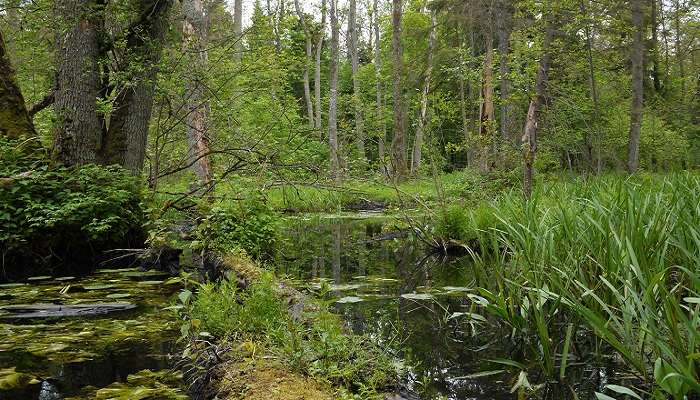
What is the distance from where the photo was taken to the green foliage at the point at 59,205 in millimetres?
6203

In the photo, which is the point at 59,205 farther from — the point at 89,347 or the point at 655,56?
the point at 655,56

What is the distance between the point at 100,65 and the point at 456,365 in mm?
6670

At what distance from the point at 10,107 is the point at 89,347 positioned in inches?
196

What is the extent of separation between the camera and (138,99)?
7926 mm

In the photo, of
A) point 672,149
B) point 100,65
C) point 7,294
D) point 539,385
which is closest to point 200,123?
point 100,65

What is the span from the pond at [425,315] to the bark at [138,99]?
2647 millimetres

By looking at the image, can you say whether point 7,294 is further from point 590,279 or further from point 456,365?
point 590,279

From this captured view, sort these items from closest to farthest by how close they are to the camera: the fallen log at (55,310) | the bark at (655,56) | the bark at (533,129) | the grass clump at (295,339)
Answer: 1. the grass clump at (295,339)
2. the fallen log at (55,310)
3. the bark at (533,129)
4. the bark at (655,56)

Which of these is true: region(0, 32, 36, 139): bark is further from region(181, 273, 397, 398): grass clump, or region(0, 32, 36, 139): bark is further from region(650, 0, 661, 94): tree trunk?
region(650, 0, 661, 94): tree trunk

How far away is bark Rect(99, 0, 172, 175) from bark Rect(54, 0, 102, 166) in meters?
0.35

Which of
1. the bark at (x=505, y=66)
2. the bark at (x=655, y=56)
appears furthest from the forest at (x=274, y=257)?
the bark at (x=655, y=56)

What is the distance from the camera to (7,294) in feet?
16.8

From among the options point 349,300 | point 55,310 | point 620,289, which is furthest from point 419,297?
point 55,310

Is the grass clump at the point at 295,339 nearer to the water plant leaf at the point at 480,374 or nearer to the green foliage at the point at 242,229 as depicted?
the water plant leaf at the point at 480,374
